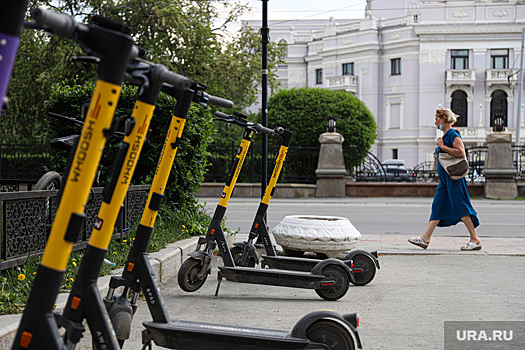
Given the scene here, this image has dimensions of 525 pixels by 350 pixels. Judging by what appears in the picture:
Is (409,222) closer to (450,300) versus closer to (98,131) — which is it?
(450,300)

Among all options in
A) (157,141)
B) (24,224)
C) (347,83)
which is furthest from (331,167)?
(347,83)

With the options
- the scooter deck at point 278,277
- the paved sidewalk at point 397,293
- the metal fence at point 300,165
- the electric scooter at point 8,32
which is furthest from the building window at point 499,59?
the electric scooter at point 8,32

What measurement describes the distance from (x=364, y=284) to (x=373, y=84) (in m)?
53.3

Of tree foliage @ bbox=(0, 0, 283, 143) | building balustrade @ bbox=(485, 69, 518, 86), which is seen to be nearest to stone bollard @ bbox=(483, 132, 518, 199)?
tree foliage @ bbox=(0, 0, 283, 143)

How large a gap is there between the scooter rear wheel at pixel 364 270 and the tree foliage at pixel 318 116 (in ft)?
86.9

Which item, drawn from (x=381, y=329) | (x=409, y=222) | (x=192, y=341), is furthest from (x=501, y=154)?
(x=192, y=341)

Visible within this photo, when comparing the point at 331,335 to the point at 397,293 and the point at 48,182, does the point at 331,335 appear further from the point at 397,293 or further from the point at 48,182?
the point at 48,182

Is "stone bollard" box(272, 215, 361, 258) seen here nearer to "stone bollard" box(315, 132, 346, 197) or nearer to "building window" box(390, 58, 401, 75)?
"stone bollard" box(315, 132, 346, 197)

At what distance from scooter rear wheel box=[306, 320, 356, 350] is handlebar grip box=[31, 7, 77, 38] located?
2019mm

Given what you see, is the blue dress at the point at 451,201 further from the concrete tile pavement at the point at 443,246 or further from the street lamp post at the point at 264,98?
the street lamp post at the point at 264,98

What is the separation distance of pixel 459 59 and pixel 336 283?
172 feet

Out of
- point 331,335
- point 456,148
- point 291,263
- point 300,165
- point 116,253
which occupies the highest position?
point 300,165

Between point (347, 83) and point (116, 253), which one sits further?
point (347, 83)

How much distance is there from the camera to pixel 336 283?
226 inches
